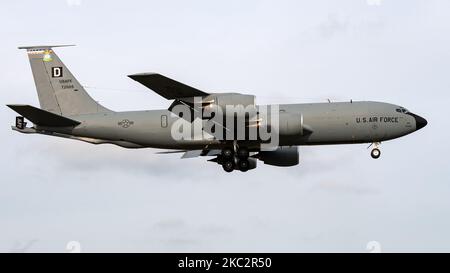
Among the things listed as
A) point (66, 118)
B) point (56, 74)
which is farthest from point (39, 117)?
point (56, 74)

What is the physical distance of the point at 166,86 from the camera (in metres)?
41.6

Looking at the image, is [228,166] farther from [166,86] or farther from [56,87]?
[56,87]

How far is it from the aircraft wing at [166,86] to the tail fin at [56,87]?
241 inches

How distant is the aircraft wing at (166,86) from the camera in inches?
1581

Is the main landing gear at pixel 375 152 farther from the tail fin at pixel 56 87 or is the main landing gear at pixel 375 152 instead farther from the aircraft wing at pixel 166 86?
the tail fin at pixel 56 87

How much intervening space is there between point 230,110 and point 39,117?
34.1ft

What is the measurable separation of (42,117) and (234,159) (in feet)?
34.6

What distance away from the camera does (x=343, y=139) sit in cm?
4491

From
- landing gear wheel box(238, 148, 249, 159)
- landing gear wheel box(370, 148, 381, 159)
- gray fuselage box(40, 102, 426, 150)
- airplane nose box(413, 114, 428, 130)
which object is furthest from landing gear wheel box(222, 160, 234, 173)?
airplane nose box(413, 114, 428, 130)

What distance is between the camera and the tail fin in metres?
47.4

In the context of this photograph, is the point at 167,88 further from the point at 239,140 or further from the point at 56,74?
the point at 56,74

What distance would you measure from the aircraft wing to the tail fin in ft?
20.1

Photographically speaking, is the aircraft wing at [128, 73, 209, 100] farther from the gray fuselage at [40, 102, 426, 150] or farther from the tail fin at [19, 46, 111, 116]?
the tail fin at [19, 46, 111, 116]

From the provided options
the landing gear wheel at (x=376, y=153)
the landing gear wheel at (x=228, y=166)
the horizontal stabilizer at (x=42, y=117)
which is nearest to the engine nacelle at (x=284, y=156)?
the landing gear wheel at (x=228, y=166)
